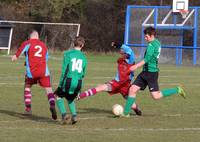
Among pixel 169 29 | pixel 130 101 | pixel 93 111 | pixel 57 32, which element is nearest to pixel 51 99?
pixel 130 101

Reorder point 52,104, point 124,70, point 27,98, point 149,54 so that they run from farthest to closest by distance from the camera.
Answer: point 124,70 < point 27,98 < point 149,54 < point 52,104

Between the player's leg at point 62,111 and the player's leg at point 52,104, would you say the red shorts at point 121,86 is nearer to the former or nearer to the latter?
the player's leg at point 52,104

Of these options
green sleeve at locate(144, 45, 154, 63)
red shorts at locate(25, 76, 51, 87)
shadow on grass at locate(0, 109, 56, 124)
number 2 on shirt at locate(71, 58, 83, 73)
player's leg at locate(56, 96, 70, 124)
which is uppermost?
green sleeve at locate(144, 45, 154, 63)

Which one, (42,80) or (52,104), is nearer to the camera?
(52,104)

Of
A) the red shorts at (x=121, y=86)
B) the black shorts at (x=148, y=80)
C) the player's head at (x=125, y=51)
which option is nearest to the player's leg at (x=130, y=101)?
the black shorts at (x=148, y=80)

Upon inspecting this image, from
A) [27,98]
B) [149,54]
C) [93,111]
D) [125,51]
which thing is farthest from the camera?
[93,111]

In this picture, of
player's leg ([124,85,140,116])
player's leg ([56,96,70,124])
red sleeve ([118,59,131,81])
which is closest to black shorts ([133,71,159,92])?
player's leg ([124,85,140,116])

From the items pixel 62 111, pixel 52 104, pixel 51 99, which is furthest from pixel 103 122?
pixel 51 99

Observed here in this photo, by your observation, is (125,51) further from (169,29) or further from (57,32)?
(57,32)

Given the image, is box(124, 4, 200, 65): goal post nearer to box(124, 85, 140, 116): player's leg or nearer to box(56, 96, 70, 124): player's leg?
box(124, 85, 140, 116): player's leg

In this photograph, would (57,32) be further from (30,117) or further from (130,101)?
(30,117)

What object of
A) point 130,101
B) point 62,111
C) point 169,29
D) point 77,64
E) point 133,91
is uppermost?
point 169,29

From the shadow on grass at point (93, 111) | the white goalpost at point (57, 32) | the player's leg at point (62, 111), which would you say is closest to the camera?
the player's leg at point (62, 111)

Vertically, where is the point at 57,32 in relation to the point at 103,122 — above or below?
above
